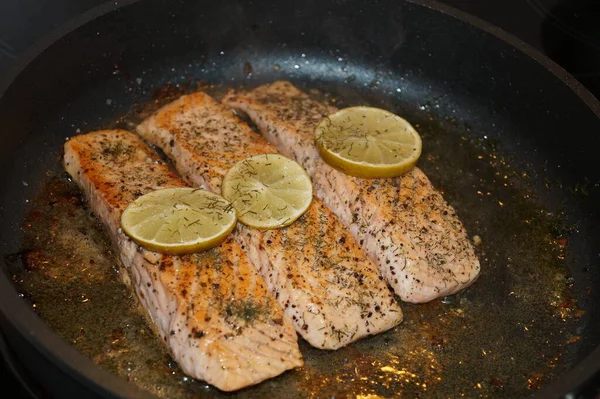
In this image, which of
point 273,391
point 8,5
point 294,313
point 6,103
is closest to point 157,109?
point 6,103

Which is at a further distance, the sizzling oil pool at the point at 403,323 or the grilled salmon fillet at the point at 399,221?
the grilled salmon fillet at the point at 399,221

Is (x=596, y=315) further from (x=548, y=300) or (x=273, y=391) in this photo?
(x=273, y=391)

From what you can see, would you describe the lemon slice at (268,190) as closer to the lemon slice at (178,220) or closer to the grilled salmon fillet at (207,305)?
the lemon slice at (178,220)

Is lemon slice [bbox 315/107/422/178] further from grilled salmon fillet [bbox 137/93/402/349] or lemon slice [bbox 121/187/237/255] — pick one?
lemon slice [bbox 121/187/237/255]

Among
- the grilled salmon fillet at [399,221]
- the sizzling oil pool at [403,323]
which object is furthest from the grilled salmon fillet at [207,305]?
the grilled salmon fillet at [399,221]

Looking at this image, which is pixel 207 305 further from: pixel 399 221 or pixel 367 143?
pixel 367 143

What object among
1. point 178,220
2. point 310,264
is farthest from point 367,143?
point 178,220

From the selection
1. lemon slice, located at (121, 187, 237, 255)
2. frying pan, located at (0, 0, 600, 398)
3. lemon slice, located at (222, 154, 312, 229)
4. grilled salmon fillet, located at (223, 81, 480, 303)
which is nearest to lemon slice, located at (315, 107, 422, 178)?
grilled salmon fillet, located at (223, 81, 480, 303)
